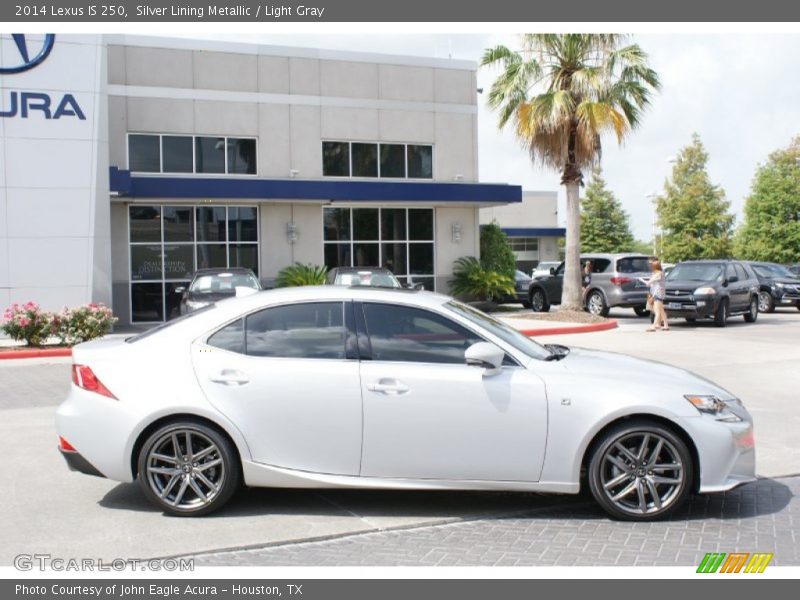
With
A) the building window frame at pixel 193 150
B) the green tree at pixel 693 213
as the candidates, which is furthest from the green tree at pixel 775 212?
the building window frame at pixel 193 150

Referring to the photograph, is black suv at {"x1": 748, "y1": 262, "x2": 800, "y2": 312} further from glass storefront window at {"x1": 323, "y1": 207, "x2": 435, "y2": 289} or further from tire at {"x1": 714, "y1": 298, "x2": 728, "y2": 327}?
glass storefront window at {"x1": 323, "y1": 207, "x2": 435, "y2": 289}

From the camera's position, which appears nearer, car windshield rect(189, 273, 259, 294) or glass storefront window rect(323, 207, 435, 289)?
car windshield rect(189, 273, 259, 294)

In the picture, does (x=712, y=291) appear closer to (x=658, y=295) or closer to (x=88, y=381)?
(x=658, y=295)

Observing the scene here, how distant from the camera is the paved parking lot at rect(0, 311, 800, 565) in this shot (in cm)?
528

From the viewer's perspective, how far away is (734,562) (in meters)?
5.08

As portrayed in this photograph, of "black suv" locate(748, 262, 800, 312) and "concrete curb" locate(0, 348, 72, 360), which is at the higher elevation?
A: "black suv" locate(748, 262, 800, 312)

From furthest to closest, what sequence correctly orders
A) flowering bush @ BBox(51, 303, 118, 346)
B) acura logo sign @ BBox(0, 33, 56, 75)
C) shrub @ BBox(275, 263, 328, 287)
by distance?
shrub @ BBox(275, 263, 328, 287), acura logo sign @ BBox(0, 33, 56, 75), flowering bush @ BBox(51, 303, 118, 346)

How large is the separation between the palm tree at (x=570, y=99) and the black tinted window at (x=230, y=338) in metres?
18.7

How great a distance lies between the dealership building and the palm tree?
3628mm

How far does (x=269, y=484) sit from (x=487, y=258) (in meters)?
24.3

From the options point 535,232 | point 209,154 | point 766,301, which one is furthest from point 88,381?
point 535,232

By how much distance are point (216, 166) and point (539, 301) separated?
34.9 ft

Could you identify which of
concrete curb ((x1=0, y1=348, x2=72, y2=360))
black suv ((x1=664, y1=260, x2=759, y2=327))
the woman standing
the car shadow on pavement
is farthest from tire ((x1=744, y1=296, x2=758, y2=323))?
the car shadow on pavement

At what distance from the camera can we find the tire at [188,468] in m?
5.95
